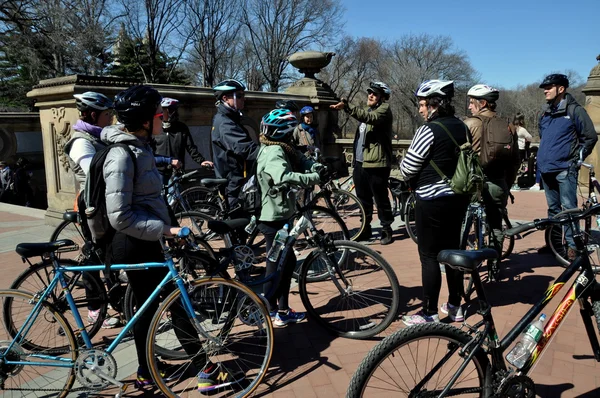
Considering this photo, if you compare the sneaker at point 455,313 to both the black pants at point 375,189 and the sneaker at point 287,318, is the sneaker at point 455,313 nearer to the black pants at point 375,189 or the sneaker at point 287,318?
the sneaker at point 287,318

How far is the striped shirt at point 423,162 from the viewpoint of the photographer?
3.67 metres

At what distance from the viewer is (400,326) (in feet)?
13.1

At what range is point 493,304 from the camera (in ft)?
14.7

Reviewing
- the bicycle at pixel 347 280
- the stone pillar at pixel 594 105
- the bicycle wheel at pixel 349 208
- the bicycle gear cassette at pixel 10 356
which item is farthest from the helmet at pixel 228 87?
the stone pillar at pixel 594 105

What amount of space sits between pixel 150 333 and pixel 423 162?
2.36 metres

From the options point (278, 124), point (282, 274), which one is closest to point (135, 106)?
point (278, 124)

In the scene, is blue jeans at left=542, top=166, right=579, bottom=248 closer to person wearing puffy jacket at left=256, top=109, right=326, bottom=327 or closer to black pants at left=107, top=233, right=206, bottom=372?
person wearing puffy jacket at left=256, top=109, right=326, bottom=327

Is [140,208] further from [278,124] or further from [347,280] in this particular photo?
[347,280]

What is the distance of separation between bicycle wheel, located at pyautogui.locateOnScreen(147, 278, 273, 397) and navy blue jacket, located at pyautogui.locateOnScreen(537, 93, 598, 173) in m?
4.25

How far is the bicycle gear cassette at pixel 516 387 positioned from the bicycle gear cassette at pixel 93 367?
2209 millimetres

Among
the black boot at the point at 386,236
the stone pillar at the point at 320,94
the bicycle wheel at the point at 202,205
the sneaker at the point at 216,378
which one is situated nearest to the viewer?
the sneaker at the point at 216,378

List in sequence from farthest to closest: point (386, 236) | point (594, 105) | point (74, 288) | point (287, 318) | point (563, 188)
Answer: point (594, 105)
point (386, 236)
point (563, 188)
point (287, 318)
point (74, 288)

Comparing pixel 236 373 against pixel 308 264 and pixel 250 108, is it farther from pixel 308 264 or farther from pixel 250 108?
pixel 250 108

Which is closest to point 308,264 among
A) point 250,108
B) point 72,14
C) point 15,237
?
point 15,237
